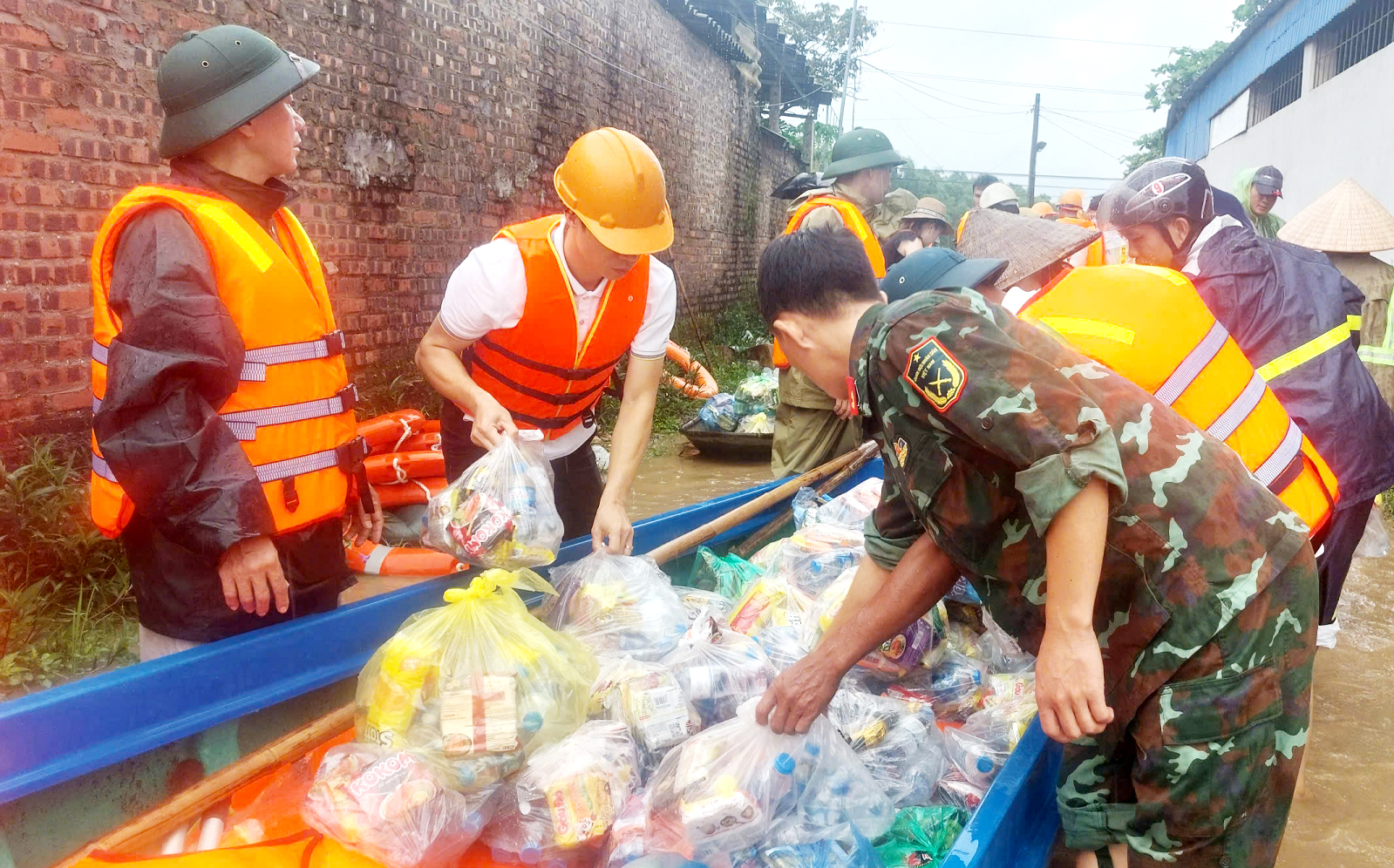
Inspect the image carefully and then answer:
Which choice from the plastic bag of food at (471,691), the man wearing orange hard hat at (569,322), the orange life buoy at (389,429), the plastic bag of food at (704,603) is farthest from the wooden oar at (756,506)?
the orange life buoy at (389,429)

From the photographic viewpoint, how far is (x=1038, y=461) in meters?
1.32

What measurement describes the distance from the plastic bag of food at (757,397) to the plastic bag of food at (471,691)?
18.9 feet

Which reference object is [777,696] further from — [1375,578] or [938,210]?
[938,210]

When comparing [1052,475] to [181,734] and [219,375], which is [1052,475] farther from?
[181,734]

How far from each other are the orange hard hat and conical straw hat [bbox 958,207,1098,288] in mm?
1134

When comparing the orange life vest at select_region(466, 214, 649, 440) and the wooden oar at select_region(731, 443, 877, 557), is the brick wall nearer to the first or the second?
the orange life vest at select_region(466, 214, 649, 440)

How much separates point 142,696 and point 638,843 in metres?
1.04

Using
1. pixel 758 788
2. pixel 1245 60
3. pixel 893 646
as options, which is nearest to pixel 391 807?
pixel 758 788

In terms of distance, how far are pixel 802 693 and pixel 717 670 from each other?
394 millimetres

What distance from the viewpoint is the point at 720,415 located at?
7.42 meters

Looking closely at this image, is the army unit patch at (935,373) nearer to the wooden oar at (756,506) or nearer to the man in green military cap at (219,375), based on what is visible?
the man in green military cap at (219,375)

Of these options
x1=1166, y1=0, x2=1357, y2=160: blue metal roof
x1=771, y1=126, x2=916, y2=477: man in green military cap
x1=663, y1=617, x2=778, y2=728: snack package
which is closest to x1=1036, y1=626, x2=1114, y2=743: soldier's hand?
x1=663, y1=617, x2=778, y2=728: snack package

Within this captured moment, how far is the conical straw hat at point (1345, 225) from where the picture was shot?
3.68 m

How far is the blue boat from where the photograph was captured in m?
1.64
